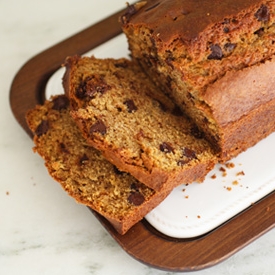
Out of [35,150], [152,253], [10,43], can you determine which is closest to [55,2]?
[10,43]

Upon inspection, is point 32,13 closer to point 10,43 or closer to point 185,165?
point 10,43

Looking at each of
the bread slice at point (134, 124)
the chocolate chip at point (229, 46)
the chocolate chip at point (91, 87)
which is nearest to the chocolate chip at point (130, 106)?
the bread slice at point (134, 124)

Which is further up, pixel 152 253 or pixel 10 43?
pixel 10 43

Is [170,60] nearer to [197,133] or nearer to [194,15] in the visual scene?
[194,15]

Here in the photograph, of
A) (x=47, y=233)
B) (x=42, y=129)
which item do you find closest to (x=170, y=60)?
(x=42, y=129)

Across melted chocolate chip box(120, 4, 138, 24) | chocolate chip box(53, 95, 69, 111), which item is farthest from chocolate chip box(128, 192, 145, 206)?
melted chocolate chip box(120, 4, 138, 24)

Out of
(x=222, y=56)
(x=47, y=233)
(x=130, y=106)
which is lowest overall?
(x=47, y=233)

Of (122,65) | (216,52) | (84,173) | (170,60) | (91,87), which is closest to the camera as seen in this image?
(216,52)
